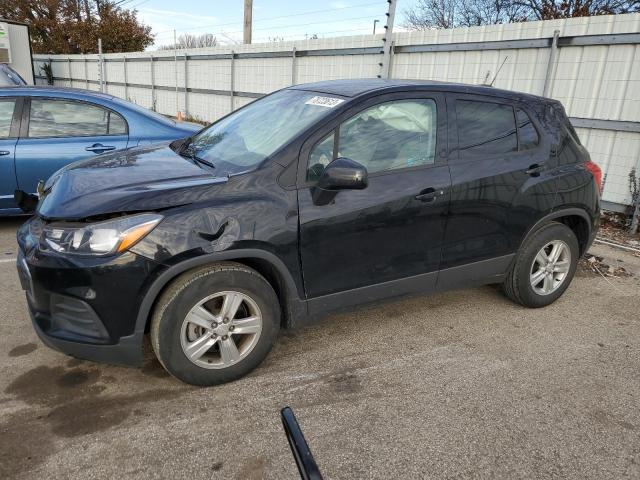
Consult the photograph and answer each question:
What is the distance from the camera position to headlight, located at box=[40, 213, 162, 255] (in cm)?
244

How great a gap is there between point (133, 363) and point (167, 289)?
450mm

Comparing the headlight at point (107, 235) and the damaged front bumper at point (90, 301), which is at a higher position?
the headlight at point (107, 235)

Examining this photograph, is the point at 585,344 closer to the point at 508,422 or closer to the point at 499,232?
the point at 499,232

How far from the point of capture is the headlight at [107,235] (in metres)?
2.44

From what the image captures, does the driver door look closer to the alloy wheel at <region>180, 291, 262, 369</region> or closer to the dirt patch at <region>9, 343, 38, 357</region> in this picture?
the alloy wheel at <region>180, 291, 262, 369</region>

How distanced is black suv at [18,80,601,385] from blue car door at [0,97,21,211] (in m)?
2.20

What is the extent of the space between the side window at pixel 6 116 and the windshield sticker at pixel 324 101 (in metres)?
3.56

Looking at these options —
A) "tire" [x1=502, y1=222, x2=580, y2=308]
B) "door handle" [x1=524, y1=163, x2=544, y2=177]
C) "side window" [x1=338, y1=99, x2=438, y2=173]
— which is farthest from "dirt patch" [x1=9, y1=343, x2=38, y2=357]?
"door handle" [x1=524, y1=163, x2=544, y2=177]

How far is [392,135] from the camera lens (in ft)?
10.4

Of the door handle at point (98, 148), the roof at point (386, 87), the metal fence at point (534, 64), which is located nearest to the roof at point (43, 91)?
the door handle at point (98, 148)

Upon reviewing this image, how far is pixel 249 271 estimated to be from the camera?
8.95ft

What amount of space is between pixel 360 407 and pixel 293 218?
1117 millimetres

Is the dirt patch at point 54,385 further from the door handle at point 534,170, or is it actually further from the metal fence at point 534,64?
the metal fence at point 534,64

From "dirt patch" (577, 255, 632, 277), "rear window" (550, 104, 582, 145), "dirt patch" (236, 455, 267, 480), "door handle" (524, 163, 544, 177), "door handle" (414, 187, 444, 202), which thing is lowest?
"dirt patch" (236, 455, 267, 480)
